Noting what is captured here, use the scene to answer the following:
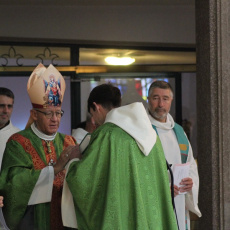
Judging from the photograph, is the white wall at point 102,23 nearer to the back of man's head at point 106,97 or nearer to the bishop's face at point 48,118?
the bishop's face at point 48,118

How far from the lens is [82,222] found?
12.6 feet

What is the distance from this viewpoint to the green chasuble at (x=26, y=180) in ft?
14.0

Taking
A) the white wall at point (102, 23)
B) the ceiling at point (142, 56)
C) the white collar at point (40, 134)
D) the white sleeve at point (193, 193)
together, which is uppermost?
the white wall at point (102, 23)

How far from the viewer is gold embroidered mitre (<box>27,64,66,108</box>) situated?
4.53 meters

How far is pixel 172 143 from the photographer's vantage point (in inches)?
211

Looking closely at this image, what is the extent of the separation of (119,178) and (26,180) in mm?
787

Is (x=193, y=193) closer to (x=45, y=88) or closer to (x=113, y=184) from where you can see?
(x=45, y=88)

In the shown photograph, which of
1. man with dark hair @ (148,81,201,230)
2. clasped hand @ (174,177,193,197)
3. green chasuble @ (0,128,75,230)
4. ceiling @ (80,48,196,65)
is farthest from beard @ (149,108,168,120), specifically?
ceiling @ (80,48,196,65)

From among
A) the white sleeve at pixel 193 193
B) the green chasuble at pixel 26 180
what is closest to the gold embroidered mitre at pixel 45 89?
the green chasuble at pixel 26 180

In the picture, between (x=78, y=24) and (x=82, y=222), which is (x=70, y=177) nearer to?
(x=82, y=222)

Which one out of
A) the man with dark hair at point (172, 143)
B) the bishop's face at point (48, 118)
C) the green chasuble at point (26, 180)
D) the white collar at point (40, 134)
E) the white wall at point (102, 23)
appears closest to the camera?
the green chasuble at point (26, 180)

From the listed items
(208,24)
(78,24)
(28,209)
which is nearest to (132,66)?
(78,24)

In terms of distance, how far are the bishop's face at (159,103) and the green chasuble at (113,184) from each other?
4.73ft

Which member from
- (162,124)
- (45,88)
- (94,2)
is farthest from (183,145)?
(94,2)
